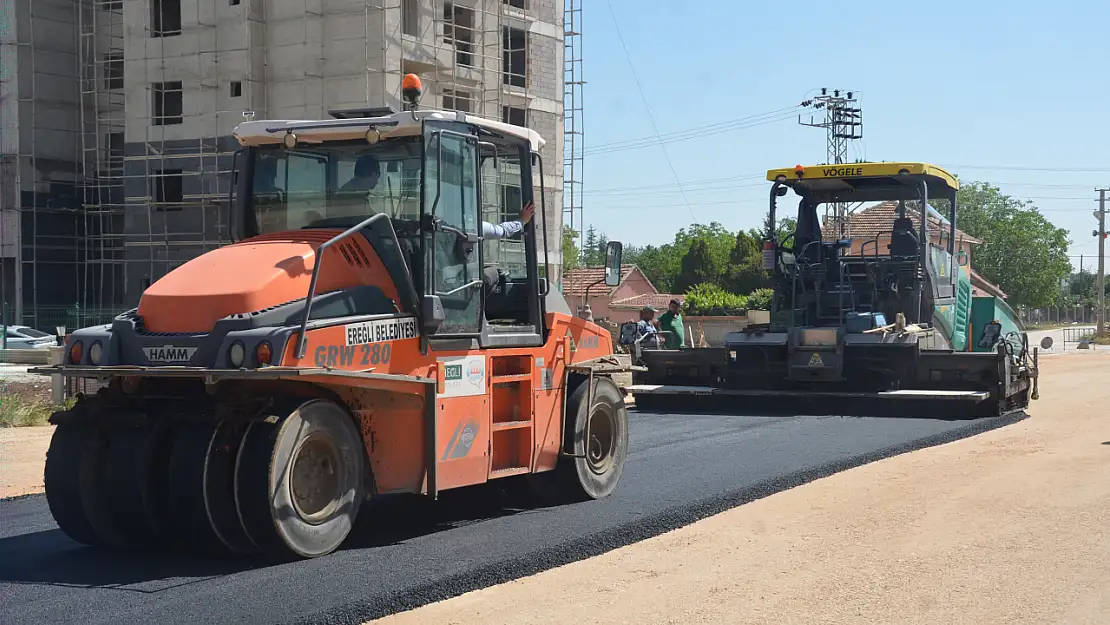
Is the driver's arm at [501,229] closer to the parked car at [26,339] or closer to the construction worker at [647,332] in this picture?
the construction worker at [647,332]

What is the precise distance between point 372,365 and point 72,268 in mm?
37433

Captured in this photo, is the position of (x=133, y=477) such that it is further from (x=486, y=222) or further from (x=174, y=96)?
(x=174, y=96)

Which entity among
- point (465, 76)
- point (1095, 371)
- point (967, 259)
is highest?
point (465, 76)

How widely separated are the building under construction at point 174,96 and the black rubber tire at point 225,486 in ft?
90.0

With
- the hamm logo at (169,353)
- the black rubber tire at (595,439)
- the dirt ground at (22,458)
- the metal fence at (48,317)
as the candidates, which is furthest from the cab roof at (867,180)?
the metal fence at (48,317)

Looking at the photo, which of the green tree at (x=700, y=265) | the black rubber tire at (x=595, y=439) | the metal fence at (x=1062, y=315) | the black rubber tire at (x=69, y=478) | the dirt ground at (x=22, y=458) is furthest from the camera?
the metal fence at (x=1062, y=315)

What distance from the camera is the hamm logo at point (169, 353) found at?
661 centimetres

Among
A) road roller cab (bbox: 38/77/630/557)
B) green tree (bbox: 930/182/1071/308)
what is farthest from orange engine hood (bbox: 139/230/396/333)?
green tree (bbox: 930/182/1071/308)

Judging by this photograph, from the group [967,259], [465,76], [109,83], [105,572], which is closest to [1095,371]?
[967,259]

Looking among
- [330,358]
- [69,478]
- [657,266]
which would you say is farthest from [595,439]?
[657,266]

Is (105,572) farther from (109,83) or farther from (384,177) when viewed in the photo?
(109,83)

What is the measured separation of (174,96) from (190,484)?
34.2 m

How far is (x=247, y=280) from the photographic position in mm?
6781

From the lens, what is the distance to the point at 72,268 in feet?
136
